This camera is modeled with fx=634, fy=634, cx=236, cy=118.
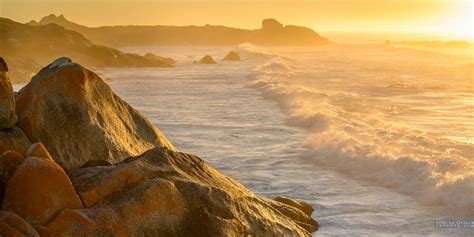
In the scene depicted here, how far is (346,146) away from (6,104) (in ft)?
33.7

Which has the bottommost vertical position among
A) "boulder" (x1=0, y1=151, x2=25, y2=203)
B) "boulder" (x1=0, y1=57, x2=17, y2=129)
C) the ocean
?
the ocean

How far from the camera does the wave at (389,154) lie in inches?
463

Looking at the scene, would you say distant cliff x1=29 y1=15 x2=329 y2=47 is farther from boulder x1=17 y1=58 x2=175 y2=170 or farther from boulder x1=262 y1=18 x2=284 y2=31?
boulder x1=17 y1=58 x2=175 y2=170

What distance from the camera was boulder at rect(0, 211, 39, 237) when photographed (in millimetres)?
5582

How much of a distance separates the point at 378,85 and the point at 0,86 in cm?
3182

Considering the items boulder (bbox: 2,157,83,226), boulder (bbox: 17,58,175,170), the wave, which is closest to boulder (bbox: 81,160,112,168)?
boulder (bbox: 17,58,175,170)

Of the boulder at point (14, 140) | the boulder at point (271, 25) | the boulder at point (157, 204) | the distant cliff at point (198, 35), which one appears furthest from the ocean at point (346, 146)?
the boulder at point (271, 25)

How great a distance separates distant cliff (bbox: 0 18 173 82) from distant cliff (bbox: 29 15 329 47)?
98.4m

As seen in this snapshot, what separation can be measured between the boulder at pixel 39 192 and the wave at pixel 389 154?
277 inches

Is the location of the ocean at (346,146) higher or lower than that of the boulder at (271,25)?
lower

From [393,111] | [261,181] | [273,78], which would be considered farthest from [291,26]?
[261,181]

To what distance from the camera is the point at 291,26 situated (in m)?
194

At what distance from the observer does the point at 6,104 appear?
7539 millimetres

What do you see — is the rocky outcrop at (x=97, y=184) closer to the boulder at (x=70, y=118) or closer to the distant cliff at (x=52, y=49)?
the boulder at (x=70, y=118)
